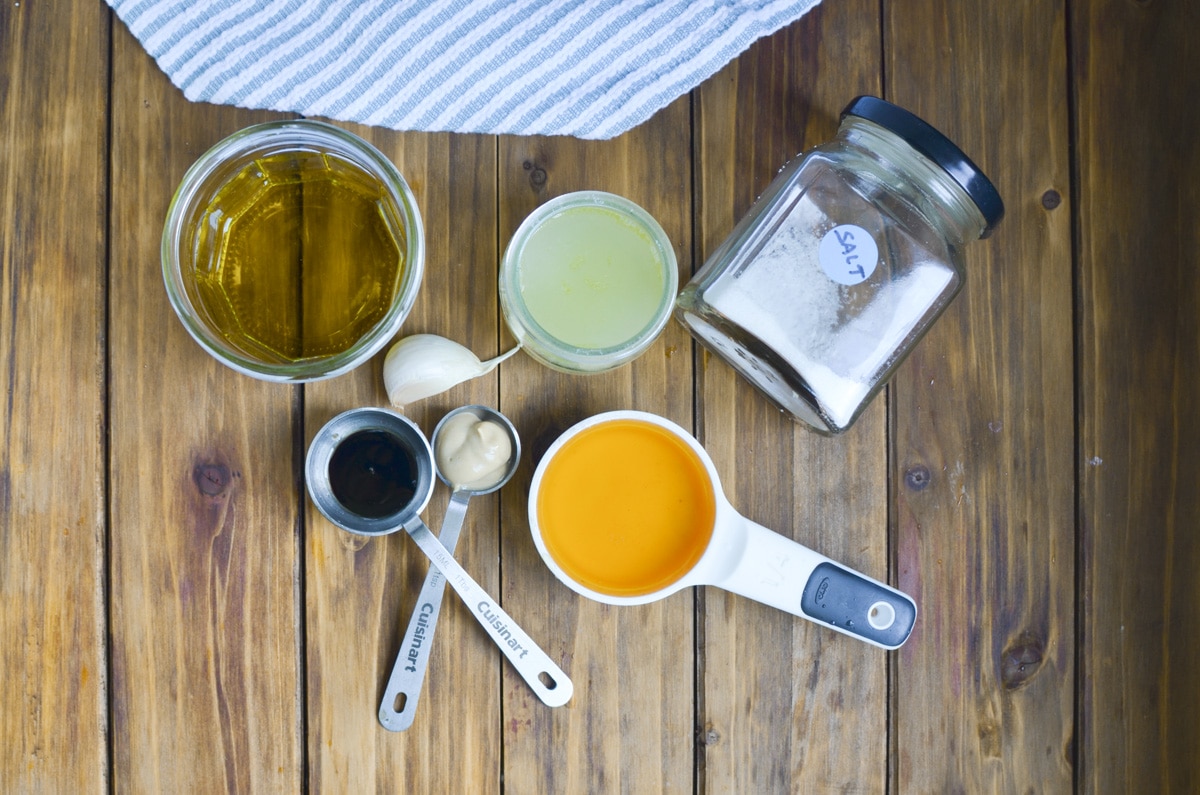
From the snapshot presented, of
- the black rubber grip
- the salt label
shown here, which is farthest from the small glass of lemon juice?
the black rubber grip

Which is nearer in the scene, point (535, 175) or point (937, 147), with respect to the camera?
point (937, 147)

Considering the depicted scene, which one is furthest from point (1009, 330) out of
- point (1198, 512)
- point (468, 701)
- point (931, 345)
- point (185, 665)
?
point (185, 665)

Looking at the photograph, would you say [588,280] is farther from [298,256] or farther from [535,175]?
[298,256]

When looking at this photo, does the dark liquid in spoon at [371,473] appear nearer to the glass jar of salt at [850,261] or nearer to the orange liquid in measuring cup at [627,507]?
the orange liquid in measuring cup at [627,507]

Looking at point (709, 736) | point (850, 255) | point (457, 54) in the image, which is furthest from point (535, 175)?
point (709, 736)

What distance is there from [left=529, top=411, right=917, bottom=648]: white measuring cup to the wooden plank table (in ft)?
0.12

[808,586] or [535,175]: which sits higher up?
[535,175]

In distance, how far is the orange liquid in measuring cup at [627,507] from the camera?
2.23ft

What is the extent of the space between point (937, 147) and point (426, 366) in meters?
0.38

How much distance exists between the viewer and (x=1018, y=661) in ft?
2.40

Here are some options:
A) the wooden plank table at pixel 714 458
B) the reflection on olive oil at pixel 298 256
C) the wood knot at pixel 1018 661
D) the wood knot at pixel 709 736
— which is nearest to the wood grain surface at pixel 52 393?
the wooden plank table at pixel 714 458

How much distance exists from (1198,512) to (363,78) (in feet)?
2.43

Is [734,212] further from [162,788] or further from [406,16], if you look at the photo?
[162,788]

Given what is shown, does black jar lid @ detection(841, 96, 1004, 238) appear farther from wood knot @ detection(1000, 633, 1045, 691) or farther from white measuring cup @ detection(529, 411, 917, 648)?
wood knot @ detection(1000, 633, 1045, 691)
